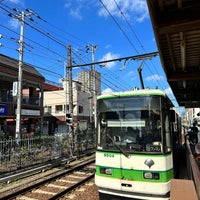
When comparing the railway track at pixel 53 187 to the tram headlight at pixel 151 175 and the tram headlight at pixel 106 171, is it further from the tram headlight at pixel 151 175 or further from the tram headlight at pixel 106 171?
the tram headlight at pixel 151 175

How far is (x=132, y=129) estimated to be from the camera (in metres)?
6.81

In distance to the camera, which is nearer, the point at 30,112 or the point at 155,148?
the point at 155,148

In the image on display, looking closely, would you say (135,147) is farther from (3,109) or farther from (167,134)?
(3,109)

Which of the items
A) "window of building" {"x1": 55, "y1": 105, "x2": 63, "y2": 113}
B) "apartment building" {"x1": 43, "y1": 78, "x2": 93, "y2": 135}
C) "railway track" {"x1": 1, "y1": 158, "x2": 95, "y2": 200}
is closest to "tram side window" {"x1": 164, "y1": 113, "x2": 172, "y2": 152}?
"railway track" {"x1": 1, "y1": 158, "x2": 95, "y2": 200}

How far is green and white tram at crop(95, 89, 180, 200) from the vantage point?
6.31 metres

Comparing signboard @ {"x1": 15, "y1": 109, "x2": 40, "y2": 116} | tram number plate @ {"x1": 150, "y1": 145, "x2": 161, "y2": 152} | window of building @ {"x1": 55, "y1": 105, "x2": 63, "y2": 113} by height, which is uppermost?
window of building @ {"x1": 55, "y1": 105, "x2": 63, "y2": 113}

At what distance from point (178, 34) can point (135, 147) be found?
116 inches

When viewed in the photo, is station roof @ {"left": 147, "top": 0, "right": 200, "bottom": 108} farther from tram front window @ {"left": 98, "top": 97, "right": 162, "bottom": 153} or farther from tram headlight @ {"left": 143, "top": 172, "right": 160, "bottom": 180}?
tram headlight @ {"left": 143, "top": 172, "right": 160, "bottom": 180}

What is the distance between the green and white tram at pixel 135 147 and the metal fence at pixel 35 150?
21.0 feet

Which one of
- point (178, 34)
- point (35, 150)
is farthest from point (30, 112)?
point (178, 34)

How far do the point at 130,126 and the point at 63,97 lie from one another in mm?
41544

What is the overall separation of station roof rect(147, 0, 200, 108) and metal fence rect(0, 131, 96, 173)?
26.0 ft

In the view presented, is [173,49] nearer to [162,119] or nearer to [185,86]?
[162,119]

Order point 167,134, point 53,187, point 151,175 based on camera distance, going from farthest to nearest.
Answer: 1. point 53,187
2. point 167,134
3. point 151,175
